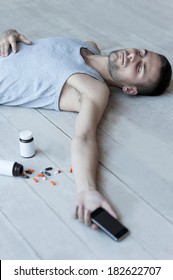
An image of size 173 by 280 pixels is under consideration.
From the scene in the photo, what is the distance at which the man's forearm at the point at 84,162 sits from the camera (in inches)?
79.6

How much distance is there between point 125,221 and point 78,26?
2.12 metres

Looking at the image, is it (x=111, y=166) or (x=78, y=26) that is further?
(x=78, y=26)

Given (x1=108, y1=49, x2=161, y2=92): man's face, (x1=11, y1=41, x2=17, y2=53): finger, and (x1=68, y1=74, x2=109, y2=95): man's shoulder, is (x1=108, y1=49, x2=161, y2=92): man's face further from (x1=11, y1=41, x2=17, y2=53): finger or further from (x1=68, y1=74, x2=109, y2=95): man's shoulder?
(x1=11, y1=41, x2=17, y2=53): finger

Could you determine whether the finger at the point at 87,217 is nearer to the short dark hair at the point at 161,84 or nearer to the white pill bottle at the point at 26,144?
the white pill bottle at the point at 26,144

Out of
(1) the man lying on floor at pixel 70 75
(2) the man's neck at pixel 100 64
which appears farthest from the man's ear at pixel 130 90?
(2) the man's neck at pixel 100 64

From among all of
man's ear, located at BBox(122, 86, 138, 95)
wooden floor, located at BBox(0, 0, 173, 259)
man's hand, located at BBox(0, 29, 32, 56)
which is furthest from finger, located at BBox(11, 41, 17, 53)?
man's ear, located at BBox(122, 86, 138, 95)

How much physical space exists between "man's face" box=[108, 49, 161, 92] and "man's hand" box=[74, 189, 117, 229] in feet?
2.84

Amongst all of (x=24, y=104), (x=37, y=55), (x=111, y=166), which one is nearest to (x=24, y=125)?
(x=24, y=104)

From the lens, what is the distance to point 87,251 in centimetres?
183

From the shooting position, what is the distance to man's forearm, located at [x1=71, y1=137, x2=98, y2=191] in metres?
2.02

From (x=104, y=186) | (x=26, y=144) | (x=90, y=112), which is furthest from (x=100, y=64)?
(x=104, y=186)

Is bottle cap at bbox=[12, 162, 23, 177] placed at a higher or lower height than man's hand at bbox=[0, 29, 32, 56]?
lower

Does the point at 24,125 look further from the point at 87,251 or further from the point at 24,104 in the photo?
the point at 87,251
